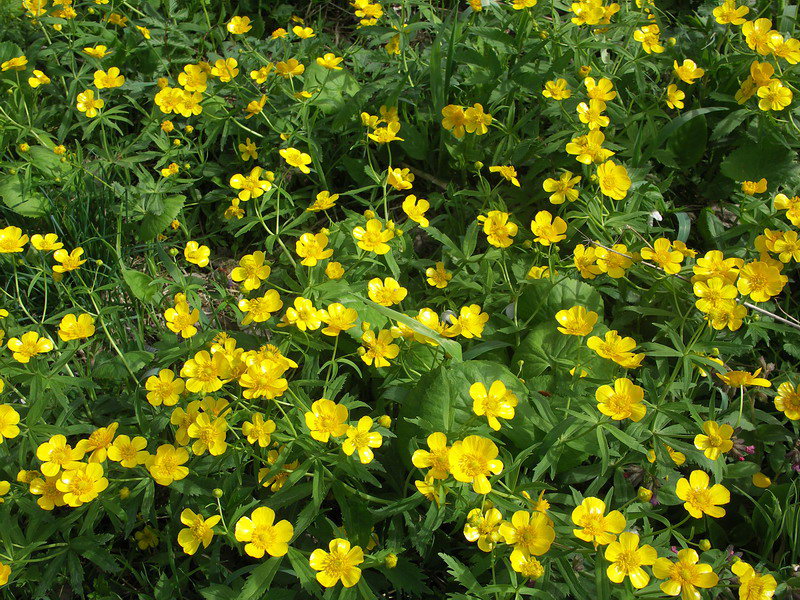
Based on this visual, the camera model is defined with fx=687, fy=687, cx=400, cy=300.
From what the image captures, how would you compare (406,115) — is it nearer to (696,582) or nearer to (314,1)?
(314,1)

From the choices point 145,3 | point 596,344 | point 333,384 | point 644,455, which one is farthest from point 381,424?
point 145,3

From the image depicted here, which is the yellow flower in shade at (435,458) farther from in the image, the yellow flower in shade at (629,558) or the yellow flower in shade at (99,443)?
the yellow flower in shade at (99,443)

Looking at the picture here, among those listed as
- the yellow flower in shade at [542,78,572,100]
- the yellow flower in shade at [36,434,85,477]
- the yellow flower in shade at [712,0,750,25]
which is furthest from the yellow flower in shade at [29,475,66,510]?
the yellow flower in shade at [712,0,750,25]

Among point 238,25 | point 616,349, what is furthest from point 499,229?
point 238,25

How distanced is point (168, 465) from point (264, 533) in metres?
0.38

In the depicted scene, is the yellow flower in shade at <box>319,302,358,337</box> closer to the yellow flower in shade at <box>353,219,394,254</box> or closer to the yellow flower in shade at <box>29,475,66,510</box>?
the yellow flower in shade at <box>353,219,394,254</box>

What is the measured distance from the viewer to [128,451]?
6.89 feet

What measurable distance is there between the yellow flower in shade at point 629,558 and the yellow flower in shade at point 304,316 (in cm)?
111

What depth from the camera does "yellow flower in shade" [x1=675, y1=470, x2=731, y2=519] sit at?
193 cm

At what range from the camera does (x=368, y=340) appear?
2.24 metres

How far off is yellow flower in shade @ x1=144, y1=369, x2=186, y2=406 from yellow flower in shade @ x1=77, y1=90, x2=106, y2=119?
1662mm

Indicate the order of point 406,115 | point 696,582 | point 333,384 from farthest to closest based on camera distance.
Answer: point 406,115, point 333,384, point 696,582

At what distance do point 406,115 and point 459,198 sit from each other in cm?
54

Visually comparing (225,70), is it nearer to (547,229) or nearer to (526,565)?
(547,229)
